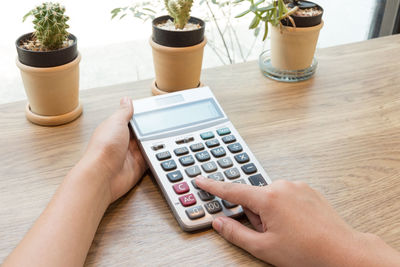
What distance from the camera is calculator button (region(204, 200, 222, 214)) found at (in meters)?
0.61


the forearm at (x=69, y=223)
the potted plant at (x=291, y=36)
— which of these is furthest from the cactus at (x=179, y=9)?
the forearm at (x=69, y=223)

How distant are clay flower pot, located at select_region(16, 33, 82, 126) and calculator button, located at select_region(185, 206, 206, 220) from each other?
1.16 ft

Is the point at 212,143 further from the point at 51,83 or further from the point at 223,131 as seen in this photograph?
the point at 51,83

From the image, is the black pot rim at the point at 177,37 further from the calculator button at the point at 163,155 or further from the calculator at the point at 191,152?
the calculator button at the point at 163,155

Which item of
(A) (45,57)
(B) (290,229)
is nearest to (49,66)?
(A) (45,57)

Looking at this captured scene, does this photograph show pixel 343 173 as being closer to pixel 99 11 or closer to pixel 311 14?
pixel 311 14

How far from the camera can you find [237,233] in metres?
0.58

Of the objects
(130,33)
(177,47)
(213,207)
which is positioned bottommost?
(130,33)

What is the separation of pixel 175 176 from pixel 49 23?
0.35 metres

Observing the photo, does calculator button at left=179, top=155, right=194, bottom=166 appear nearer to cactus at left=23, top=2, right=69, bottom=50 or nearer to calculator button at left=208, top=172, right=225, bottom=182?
calculator button at left=208, top=172, right=225, bottom=182

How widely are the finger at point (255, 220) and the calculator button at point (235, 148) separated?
0.12 meters

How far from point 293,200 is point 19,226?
396mm

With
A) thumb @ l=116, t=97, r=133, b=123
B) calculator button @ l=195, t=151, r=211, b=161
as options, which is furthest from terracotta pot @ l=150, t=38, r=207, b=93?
calculator button @ l=195, t=151, r=211, b=161

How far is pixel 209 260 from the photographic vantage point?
568mm
